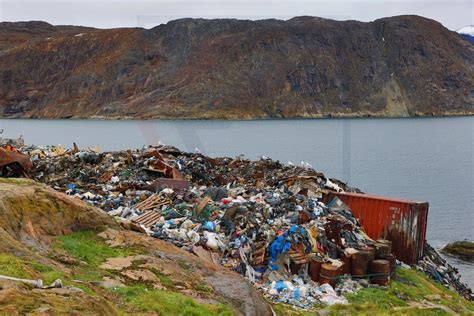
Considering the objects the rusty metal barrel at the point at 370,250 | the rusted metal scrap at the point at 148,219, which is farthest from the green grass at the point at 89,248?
the rusty metal barrel at the point at 370,250

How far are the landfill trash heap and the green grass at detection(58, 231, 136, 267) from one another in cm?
151

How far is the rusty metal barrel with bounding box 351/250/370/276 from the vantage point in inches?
492

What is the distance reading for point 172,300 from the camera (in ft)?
23.4

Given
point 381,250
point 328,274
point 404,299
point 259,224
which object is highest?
point 259,224

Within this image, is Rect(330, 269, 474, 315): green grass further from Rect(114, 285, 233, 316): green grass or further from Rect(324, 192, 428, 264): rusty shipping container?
Rect(114, 285, 233, 316): green grass

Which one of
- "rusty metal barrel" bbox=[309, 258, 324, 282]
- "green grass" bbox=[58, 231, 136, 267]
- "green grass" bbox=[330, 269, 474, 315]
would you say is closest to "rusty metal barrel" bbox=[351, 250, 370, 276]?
"green grass" bbox=[330, 269, 474, 315]

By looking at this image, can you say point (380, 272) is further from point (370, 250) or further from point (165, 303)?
point (165, 303)

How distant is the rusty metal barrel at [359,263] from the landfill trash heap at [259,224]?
0.08 feet

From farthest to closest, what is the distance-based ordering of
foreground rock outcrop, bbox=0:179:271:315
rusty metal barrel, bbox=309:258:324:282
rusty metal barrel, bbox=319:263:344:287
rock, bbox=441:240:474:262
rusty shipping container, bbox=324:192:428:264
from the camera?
rock, bbox=441:240:474:262 → rusty shipping container, bbox=324:192:428:264 → rusty metal barrel, bbox=309:258:324:282 → rusty metal barrel, bbox=319:263:344:287 → foreground rock outcrop, bbox=0:179:271:315

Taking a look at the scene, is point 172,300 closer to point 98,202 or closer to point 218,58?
point 98,202

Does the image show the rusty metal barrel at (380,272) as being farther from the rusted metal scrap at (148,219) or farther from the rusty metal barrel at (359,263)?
the rusted metal scrap at (148,219)

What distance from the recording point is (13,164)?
16.9m

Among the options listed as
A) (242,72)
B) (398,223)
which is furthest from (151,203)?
(242,72)

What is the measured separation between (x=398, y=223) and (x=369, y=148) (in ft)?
156
